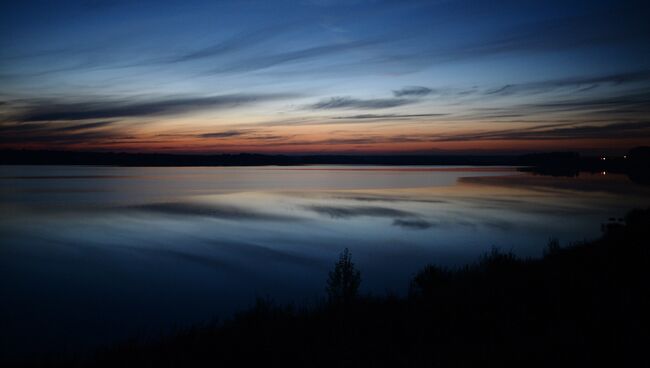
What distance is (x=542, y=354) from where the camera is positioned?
194 inches

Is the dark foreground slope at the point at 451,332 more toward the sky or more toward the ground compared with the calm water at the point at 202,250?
more toward the sky

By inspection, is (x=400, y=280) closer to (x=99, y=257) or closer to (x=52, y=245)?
(x=99, y=257)

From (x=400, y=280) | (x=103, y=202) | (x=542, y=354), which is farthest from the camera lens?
(x=103, y=202)

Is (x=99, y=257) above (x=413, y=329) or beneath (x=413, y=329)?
beneath

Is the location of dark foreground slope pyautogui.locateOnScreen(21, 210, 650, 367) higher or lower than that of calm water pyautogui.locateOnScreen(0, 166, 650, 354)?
higher

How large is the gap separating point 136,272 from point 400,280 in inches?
342

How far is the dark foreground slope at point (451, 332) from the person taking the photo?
198 inches

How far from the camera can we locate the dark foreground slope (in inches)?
198

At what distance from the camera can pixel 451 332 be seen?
591 cm

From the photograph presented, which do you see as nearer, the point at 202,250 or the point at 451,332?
the point at 451,332

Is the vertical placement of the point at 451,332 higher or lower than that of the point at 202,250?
higher

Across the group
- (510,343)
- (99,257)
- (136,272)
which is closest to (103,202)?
(99,257)

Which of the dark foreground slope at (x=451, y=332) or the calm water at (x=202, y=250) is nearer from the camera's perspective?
the dark foreground slope at (x=451, y=332)

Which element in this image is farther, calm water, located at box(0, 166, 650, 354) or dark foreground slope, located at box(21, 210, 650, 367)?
calm water, located at box(0, 166, 650, 354)
